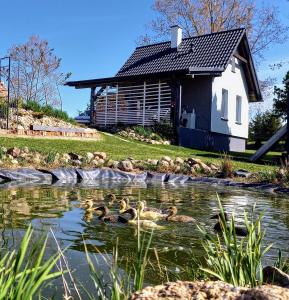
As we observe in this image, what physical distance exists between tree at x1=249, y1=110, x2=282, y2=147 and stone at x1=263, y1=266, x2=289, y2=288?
111ft

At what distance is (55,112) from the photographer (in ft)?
75.4

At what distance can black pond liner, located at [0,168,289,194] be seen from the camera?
475 inches

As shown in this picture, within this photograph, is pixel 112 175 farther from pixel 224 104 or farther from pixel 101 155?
pixel 224 104

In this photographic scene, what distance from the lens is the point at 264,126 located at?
37.8 m

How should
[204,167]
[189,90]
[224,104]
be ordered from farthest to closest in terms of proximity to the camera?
[224,104]
[189,90]
[204,167]

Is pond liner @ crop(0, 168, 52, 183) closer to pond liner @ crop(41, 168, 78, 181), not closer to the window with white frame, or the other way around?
pond liner @ crop(41, 168, 78, 181)

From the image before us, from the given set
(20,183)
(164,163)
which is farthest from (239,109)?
(20,183)

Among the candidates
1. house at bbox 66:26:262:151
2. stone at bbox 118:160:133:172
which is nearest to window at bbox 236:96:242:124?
house at bbox 66:26:262:151

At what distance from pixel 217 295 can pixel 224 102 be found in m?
28.6

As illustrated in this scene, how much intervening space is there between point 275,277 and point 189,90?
1038 inches

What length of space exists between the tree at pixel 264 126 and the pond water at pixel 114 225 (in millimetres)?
25721

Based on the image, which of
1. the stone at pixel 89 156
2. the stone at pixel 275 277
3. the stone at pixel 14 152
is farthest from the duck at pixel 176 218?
the stone at pixel 89 156

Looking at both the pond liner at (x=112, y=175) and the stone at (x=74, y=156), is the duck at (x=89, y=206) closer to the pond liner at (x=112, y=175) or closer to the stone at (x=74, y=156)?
the pond liner at (x=112, y=175)

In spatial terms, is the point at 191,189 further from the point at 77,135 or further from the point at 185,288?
the point at 185,288
